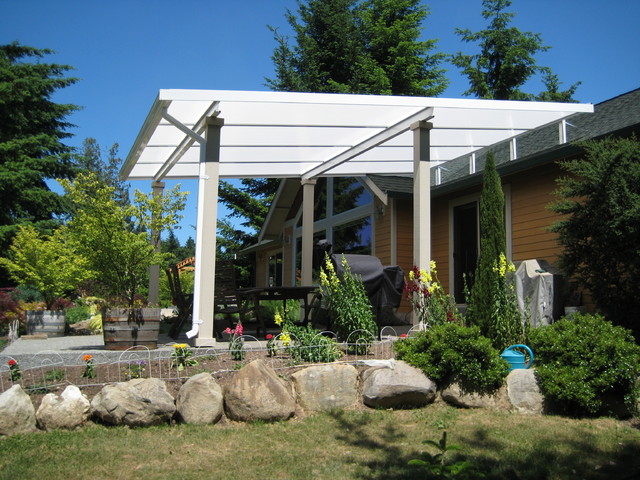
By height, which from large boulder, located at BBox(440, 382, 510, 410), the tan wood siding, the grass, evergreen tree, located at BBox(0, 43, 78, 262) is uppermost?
evergreen tree, located at BBox(0, 43, 78, 262)

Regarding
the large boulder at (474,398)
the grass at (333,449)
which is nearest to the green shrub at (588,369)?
the grass at (333,449)

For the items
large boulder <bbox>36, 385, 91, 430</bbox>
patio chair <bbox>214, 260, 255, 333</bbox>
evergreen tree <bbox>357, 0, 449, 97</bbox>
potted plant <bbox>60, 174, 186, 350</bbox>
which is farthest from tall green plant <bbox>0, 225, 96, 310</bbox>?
evergreen tree <bbox>357, 0, 449, 97</bbox>

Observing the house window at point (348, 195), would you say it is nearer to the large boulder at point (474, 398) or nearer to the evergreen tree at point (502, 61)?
the large boulder at point (474, 398)

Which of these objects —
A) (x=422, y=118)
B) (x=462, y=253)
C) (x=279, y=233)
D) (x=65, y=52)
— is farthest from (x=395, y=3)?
(x=422, y=118)

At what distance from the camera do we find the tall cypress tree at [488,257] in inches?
228

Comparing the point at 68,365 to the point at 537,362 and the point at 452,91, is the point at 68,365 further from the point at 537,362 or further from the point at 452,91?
the point at 452,91

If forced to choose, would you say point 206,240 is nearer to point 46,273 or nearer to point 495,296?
point 495,296

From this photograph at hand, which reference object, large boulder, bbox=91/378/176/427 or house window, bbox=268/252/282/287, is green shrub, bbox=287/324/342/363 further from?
house window, bbox=268/252/282/287

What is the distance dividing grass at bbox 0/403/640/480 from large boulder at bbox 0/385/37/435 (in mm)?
109

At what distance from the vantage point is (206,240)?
667 cm

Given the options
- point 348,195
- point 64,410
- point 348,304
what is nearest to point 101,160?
point 348,195

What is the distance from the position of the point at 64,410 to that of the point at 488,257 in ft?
13.7

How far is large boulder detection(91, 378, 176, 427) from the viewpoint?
14.9 feet

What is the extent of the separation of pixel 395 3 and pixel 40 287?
19683 millimetres
